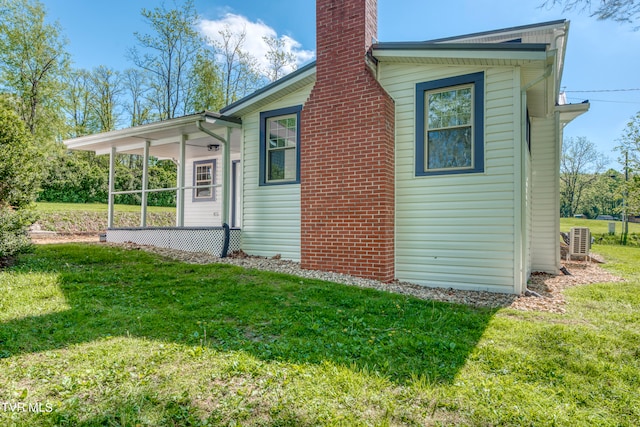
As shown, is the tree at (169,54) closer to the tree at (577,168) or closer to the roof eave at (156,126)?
the roof eave at (156,126)

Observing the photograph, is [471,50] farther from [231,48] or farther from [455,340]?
[231,48]

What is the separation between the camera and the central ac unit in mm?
10023

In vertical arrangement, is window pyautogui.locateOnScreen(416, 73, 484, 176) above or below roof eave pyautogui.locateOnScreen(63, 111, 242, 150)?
below

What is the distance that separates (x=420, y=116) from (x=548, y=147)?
13.3ft

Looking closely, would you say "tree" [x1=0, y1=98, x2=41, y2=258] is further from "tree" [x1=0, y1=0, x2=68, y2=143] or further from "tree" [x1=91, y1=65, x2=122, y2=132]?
"tree" [x1=91, y1=65, x2=122, y2=132]

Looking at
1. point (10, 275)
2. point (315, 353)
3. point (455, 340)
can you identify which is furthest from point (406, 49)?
point (10, 275)

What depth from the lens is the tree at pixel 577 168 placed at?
43.0 metres

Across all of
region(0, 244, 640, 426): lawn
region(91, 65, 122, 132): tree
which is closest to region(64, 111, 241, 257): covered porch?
region(0, 244, 640, 426): lawn

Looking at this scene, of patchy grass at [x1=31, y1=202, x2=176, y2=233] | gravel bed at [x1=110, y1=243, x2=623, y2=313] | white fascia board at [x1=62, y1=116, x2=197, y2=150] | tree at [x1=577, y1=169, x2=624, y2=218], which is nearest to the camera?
gravel bed at [x1=110, y1=243, x2=623, y2=313]

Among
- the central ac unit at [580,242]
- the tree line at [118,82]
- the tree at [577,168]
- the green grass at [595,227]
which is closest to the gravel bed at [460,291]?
the central ac unit at [580,242]

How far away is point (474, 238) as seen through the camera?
5801 millimetres

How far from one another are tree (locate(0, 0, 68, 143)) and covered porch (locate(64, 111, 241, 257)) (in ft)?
40.2

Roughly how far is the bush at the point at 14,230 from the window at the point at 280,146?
4.29m

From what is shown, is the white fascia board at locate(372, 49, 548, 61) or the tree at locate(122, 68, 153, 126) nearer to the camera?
the white fascia board at locate(372, 49, 548, 61)
